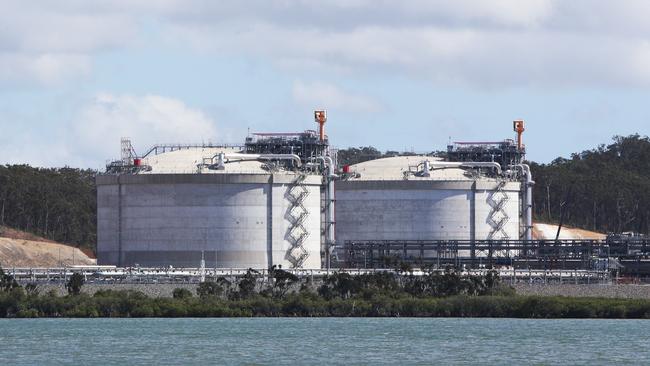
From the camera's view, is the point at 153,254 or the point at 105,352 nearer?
the point at 105,352

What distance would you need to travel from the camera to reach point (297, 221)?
179625 millimetres

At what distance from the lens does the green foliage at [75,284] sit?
5979 inches

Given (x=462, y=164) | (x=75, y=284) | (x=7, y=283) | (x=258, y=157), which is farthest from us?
(x=462, y=164)

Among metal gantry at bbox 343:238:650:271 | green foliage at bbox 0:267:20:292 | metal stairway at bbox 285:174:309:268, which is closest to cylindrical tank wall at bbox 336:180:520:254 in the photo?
metal gantry at bbox 343:238:650:271

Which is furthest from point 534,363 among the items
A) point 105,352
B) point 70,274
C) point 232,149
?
point 232,149

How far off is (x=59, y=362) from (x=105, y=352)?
6.68 metres

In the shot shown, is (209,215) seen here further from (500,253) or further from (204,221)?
(500,253)

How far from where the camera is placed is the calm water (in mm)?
108875

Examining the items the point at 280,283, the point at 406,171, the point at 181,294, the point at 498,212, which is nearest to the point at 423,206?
the point at 406,171

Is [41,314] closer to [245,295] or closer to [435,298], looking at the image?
[245,295]

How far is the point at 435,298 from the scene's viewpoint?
15238 centimetres

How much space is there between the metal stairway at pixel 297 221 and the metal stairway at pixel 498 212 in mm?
20473

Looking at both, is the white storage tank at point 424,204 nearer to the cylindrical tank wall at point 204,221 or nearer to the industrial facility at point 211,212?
the industrial facility at point 211,212

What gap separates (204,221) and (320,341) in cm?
5539
